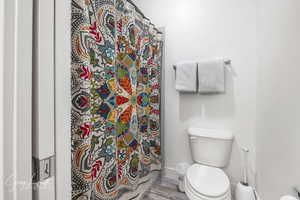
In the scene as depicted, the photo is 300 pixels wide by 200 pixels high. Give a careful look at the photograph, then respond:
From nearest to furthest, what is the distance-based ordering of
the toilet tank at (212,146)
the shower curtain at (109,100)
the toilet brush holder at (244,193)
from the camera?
1. the shower curtain at (109,100)
2. the toilet brush holder at (244,193)
3. the toilet tank at (212,146)

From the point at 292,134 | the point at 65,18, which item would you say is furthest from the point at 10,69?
the point at 292,134

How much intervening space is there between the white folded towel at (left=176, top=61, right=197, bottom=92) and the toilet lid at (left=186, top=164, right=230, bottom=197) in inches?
30.9

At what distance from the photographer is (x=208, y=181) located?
1183mm

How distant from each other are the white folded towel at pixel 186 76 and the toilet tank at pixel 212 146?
1.56 feet

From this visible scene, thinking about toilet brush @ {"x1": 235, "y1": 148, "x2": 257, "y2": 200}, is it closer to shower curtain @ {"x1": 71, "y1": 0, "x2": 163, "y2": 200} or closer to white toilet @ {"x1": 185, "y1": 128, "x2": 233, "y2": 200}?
white toilet @ {"x1": 185, "y1": 128, "x2": 233, "y2": 200}

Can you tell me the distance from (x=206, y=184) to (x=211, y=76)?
98 centimetres

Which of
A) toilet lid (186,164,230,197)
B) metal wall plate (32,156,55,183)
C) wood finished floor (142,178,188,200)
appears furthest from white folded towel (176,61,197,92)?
metal wall plate (32,156,55,183)

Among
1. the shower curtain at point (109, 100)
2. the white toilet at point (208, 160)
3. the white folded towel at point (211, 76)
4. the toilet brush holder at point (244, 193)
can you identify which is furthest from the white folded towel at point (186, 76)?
the toilet brush holder at point (244, 193)

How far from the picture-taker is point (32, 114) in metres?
0.38

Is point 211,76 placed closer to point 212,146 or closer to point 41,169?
point 212,146

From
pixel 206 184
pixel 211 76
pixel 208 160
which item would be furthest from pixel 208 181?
pixel 211 76

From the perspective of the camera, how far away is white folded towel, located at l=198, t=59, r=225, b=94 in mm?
1424

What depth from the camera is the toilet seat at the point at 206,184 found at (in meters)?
1.02

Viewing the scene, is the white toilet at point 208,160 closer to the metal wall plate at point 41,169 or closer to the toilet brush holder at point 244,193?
the toilet brush holder at point 244,193
